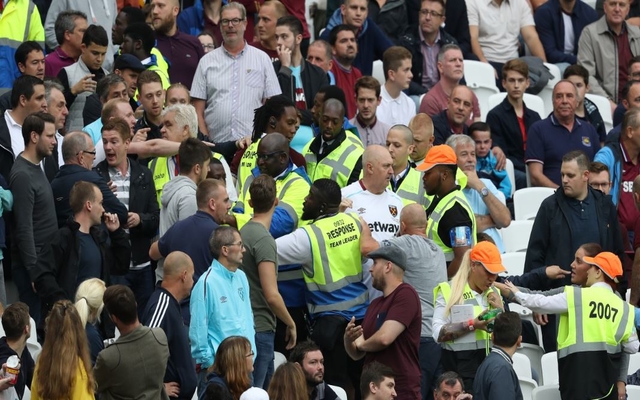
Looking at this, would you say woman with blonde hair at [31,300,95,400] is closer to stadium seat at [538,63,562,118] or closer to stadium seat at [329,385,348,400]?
stadium seat at [329,385,348,400]

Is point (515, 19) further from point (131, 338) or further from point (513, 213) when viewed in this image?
point (131, 338)

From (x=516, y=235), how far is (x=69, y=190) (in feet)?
13.8

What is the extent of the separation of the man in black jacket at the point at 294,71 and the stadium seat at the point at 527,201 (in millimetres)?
2104

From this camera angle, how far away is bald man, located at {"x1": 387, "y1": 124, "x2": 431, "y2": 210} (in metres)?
11.9

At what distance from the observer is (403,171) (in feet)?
39.8

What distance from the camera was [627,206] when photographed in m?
13.0

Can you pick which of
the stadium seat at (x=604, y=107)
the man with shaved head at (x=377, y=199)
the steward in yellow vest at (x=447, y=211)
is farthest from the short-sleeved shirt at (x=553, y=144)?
the man with shaved head at (x=377, y=199)

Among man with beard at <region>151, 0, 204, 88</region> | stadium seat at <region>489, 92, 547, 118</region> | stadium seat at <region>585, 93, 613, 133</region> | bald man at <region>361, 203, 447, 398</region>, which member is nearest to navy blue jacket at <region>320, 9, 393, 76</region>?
stadium seat at <region>489, 92, 547, 118</region>

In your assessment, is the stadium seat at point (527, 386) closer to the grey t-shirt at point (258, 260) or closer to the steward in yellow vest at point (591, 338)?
the steward in yellow vest at point (591, 338)

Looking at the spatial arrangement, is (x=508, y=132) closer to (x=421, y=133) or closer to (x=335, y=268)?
(x=421, y=133)

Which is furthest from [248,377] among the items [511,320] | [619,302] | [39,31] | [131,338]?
[39,31]

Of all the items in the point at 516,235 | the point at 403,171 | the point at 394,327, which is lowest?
the point at 516,235

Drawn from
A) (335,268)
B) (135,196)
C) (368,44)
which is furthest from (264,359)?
(368,44)

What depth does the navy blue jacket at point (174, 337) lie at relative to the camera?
9.27 metres
